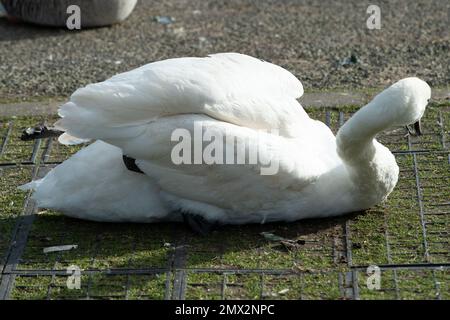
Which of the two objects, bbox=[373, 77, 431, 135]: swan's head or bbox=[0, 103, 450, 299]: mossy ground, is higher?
bbox=[373, 77, 431, 135]: swan's head

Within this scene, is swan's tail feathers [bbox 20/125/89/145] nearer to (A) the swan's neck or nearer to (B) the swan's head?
(A) the swan's neck

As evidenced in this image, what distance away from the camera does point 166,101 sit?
636cm

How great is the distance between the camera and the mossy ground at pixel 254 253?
6.09 meters

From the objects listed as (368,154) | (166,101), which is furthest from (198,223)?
(368,154)

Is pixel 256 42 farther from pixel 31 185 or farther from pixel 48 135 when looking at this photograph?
pixel 31 185

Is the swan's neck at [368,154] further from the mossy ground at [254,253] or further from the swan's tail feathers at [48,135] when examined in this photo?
the swan's tail feathers at [48,135]

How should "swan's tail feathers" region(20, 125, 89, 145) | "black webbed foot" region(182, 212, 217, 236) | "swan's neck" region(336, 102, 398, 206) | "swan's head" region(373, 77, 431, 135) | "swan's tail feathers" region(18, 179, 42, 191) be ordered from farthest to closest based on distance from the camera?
"swan's tail feathers" region(20, 125, 89, 145) → "swan's tail feathers" region(18, 179, 42, 191) → "black webbed foot" region(182, 212, 217, 236) → "swan's neck" region(336, 102, 398, 206) → "swan's head" region(373, 77, 431, 135)

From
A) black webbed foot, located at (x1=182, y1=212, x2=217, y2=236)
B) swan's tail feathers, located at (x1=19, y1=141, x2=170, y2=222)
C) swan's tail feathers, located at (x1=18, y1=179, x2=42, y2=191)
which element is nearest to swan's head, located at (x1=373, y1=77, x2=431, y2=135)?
black webbed foot, located at (x1=182, y1=212, x2=217, y2=236)

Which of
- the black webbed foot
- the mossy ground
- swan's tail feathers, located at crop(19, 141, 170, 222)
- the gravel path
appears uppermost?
the gravel path

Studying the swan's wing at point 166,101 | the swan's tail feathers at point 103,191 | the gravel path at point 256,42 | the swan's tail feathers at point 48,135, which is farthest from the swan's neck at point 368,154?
the gravel path at point 256,42

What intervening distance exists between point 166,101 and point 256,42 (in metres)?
3.99

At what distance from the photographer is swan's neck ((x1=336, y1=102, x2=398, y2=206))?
21.2 feet

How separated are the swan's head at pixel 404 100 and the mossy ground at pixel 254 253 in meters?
0.80
